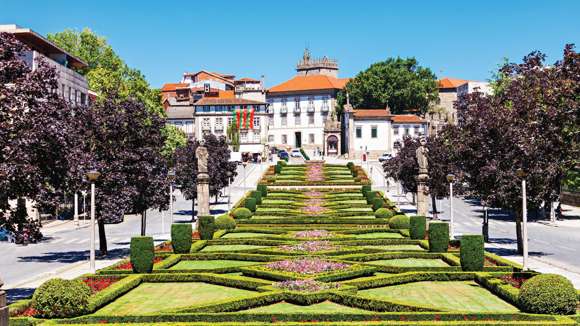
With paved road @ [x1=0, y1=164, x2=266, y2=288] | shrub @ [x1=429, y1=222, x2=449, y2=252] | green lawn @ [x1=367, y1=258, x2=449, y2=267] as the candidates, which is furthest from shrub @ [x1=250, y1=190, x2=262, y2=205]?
green lawn @ [x1=367, y1=258, x2=449, y2=267]

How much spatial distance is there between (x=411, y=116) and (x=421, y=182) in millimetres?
83140

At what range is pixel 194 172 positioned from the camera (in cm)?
6712

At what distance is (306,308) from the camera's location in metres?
24.1

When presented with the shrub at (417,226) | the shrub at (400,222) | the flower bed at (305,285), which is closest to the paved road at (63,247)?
the flower bed at (305,285)

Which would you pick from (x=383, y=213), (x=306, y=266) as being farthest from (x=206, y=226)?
(x=383, y=213)

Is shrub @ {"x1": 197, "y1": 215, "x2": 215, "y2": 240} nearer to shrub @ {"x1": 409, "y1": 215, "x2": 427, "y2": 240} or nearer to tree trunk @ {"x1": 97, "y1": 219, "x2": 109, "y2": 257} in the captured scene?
tree trunk @ {"x1": 97, "y1": 219, "x2": 109, "y2": 257}

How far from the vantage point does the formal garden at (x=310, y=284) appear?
21609 mm

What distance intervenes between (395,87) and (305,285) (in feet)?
371

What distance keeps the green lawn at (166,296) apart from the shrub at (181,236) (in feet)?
28.3

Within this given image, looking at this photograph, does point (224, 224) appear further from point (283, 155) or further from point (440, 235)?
point (283, 155)

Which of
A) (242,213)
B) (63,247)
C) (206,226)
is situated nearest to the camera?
(206,226)

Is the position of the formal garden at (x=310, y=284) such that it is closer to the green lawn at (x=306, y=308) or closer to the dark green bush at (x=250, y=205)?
the green lawn at (x=306, y=308)

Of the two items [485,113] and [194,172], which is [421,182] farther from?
[194,172]

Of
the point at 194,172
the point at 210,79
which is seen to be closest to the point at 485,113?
the point at 194,172
